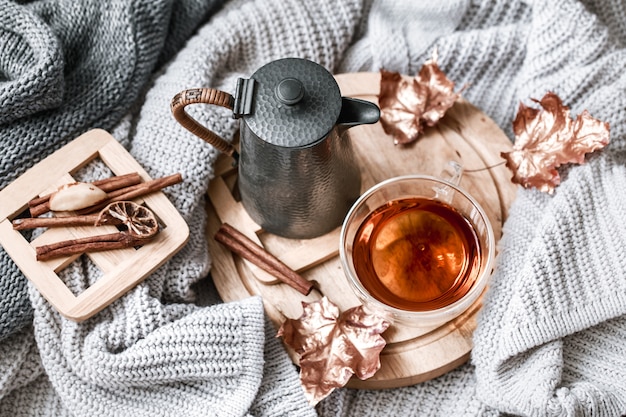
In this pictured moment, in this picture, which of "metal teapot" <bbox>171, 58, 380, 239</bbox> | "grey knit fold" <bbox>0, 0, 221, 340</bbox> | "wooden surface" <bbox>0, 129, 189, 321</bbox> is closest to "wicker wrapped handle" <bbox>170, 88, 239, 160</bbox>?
"metal teapot" <bbox>171, 58, 380, 239</bbox>

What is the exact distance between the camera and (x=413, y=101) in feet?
3.57

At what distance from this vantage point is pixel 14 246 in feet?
3.19

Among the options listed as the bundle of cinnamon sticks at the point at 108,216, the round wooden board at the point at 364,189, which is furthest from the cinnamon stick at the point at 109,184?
the round wooden board at the point at 364,189

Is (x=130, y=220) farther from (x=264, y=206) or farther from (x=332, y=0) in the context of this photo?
(x=332, y=0)

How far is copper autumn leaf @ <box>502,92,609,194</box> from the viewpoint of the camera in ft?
3.36

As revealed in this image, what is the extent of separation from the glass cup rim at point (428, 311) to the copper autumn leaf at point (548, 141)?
0.10m

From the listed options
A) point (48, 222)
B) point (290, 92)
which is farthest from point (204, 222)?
point (290, 92)

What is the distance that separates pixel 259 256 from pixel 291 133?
0.26 metres

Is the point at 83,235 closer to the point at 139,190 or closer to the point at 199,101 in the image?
the point at 139,190

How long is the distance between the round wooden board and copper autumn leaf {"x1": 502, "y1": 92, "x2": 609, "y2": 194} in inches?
1.2

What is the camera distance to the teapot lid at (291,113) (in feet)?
2.72

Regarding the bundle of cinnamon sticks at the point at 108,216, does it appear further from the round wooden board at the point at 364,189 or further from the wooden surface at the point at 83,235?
the round wooden board at the point at 364,189

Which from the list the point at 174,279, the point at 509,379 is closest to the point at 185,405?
the point at 174,279

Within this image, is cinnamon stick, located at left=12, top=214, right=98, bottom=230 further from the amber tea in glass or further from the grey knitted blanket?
the amber tea in glass
